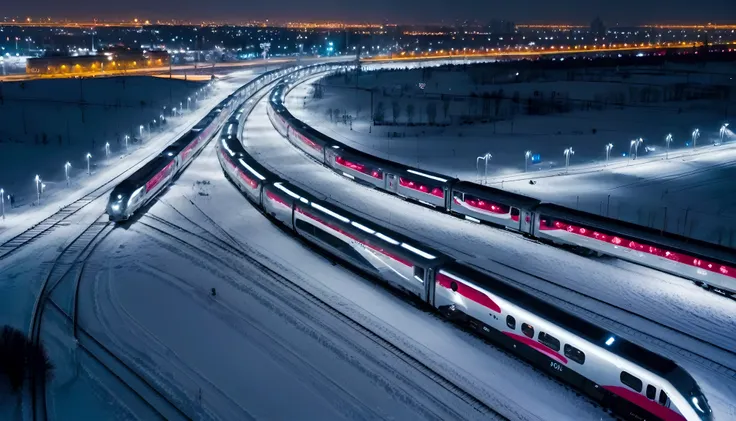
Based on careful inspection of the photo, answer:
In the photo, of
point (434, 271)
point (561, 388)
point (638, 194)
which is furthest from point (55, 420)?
point (638, 194)

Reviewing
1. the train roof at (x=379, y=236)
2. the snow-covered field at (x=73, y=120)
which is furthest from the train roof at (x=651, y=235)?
the snow-covered field at (x=73, y=120)

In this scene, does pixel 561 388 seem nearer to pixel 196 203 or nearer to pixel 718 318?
pixel 718 318

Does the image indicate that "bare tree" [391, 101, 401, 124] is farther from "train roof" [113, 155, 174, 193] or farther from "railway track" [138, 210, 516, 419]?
"railway track" [138, 210, 516, 419]

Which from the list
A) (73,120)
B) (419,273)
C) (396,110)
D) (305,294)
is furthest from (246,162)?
(396,110)

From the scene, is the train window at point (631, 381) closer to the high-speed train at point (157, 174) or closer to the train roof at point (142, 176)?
the high-speed train at point (157, 174)

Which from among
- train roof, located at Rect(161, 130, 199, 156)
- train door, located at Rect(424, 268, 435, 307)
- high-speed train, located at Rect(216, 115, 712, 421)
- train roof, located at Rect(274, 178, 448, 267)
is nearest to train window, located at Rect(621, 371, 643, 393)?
high-speed train, located at Rect(216, 115, 712, 421)
